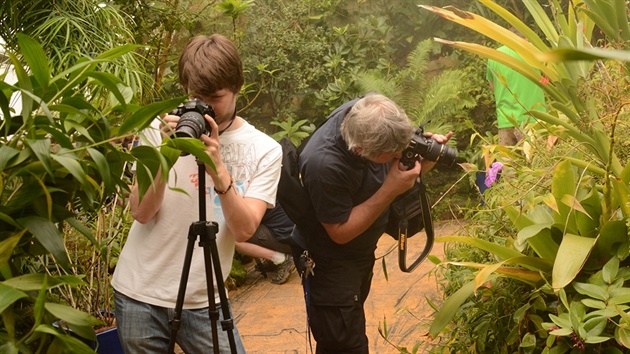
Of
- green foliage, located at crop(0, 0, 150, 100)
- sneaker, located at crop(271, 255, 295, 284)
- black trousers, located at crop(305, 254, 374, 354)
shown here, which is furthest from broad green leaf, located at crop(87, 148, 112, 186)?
sneaker, located at crop(271, 255, 295, 284)

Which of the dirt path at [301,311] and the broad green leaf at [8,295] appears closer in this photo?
the broad green leaf at [8,295]

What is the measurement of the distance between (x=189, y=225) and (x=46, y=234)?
117 cm

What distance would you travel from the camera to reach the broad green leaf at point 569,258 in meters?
2.16

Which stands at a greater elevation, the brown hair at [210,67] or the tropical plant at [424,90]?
the brown hair at [210,67]

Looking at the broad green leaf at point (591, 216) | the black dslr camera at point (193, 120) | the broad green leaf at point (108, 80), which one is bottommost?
the broad green leaf at point (591, 216)

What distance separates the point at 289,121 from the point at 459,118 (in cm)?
179

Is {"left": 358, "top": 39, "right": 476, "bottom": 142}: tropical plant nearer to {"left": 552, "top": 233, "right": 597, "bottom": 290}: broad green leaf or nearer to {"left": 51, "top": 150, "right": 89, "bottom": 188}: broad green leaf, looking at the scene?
{"left": 552, "top": 233, "right": 597, "bottom": 290}: broad green leaf

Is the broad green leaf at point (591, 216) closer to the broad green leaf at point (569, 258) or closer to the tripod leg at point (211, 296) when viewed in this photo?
the broad green leaf at point (569, 258)

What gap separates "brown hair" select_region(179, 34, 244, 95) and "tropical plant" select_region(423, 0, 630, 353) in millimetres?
672

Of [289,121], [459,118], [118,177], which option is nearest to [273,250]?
[289,121]

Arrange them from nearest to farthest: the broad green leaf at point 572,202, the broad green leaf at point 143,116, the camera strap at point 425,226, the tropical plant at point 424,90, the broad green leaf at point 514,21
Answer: the broad green leaf at point 143,116
the broad green leaf at point 572,202
the broad green leaf at point 514,21
the camera strap at point 425,226
the tropical plant at point 424,90

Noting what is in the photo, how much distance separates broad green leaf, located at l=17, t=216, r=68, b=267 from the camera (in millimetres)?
1347

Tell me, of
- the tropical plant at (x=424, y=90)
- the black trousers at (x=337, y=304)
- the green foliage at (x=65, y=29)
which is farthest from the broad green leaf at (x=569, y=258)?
the tropical plant at (x=424, y=90)

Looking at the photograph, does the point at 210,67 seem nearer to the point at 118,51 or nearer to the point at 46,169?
the point at 118,51
